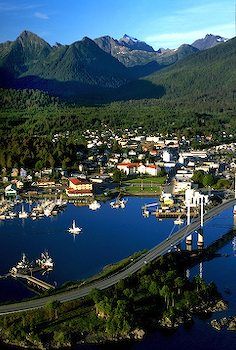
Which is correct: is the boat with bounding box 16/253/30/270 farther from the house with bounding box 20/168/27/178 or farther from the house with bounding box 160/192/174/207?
the house with bounding box 20/168/27/178

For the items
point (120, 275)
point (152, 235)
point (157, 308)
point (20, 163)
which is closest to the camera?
point (157, 308)

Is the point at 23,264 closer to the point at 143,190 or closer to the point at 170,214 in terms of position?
the point at 170,214

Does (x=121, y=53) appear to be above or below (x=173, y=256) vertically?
above

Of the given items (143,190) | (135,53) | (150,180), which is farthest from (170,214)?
(135,53)

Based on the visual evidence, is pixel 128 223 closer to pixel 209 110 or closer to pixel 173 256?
pixel 173 256

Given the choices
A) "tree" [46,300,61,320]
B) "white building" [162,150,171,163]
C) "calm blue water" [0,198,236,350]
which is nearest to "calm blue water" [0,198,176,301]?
"calm blue water" [0,198,236,350]

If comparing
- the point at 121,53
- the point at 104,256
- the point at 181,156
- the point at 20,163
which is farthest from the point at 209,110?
the point at 121,53

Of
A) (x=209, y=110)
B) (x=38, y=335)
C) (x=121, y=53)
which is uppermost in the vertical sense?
(x=121, y=53)
